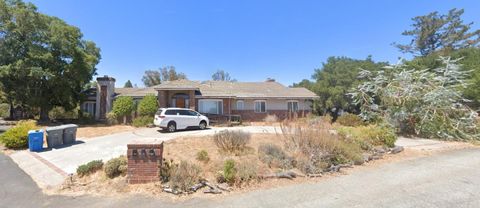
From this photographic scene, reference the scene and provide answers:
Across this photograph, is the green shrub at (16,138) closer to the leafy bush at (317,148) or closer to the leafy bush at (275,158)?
the leafy bush at (275,158)

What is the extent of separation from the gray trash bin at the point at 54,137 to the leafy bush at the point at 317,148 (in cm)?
1154

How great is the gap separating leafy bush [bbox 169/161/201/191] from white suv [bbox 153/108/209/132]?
35.1 feet

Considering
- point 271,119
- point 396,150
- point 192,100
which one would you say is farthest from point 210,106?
point 396,150

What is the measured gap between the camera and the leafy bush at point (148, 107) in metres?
20.1

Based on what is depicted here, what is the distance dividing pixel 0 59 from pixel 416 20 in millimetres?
51774

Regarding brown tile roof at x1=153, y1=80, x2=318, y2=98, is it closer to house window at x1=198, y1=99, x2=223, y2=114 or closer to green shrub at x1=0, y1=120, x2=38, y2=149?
house window at x1=198, y1=99, x2=223, y2=114

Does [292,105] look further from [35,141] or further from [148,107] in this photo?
[35,141]

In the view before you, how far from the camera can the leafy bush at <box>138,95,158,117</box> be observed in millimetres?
20109

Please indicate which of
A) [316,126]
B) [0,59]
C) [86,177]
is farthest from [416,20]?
[0,59]

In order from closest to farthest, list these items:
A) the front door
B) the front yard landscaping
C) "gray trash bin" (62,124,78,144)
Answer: the front yard landscaping → "gray trash bin" (62,124,78,144) → the front door

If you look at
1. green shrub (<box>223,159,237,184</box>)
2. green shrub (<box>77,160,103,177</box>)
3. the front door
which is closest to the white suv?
the front door

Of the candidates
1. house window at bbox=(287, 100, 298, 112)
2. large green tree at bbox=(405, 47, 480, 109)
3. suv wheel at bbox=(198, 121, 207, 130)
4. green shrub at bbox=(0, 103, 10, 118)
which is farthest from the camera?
green shrub at bbox=(0, 103, 10, 118)

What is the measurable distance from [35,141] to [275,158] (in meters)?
11.2

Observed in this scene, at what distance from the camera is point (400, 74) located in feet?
48.3
